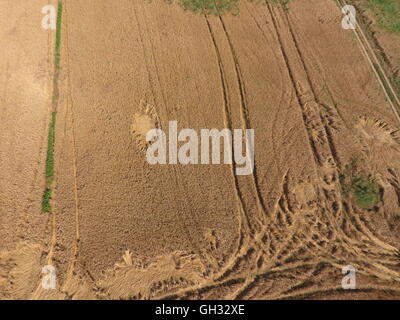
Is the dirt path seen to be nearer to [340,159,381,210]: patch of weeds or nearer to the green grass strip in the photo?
the green grass strip

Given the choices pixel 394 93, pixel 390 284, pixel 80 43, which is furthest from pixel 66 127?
pixel 394 93

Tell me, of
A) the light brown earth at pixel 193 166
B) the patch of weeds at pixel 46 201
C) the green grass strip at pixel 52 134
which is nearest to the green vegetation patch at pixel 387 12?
→ the light brown earth at pixel 193 166

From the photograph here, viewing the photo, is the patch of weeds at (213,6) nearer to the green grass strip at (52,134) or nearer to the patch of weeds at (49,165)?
the green grass strip at (52,134)

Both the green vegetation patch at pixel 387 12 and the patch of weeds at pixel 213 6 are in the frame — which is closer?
the green vegetation patch at pixel 387 12

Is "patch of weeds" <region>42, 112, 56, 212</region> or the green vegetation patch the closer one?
"patch of weeds" <region>42, 112, 56, 212</region>

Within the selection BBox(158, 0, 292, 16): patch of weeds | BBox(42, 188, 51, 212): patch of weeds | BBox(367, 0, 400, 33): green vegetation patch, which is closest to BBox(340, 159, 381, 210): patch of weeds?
BBox(367, 0, 400, 33): green vegetation patch

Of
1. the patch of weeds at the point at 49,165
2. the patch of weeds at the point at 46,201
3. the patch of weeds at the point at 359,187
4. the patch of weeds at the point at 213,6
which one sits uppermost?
the patch of weeds at the point at 213,6
